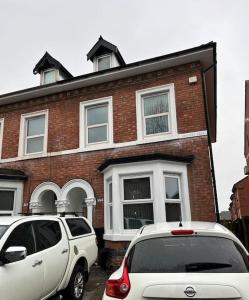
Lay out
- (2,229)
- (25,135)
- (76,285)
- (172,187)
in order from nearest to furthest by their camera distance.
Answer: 1. (2,229)
2. (76,285)
3. (172,187)
4. (25,135)

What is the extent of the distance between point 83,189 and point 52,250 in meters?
5.43

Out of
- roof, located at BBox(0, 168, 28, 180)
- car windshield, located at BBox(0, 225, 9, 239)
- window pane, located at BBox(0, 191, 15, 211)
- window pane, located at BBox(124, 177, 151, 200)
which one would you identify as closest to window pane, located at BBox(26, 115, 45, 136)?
roof, located at BBox(0, 168, 28, 180)

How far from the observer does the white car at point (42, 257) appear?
3.73 m

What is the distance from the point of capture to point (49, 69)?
13492 millimetres

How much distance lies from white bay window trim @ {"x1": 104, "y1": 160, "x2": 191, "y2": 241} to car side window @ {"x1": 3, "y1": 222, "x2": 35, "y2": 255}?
423 cm

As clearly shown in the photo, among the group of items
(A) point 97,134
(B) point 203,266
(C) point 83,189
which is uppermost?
(A) point 97,134

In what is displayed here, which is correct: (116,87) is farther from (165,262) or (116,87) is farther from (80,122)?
(165,262)

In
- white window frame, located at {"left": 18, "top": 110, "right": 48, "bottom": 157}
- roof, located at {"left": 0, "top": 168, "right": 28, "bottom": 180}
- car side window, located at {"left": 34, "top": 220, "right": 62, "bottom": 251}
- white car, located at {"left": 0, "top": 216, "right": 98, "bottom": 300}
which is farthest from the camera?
white window frame, located at {"left": 18, "top": 110, "right": 48, "bottom": 157}

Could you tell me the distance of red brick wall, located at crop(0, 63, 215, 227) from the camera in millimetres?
8984

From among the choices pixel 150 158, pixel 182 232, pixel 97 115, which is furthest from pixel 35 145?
pixel 182 232

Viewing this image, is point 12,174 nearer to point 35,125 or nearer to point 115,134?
point 35,125

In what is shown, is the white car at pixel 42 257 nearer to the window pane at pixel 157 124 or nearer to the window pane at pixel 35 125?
the window pane at pixel 157 124

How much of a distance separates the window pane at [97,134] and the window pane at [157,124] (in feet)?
5.54

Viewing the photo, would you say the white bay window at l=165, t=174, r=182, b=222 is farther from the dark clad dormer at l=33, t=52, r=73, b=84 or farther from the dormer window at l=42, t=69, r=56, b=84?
the dormer window at l=42, t=69, r=56, b=84
